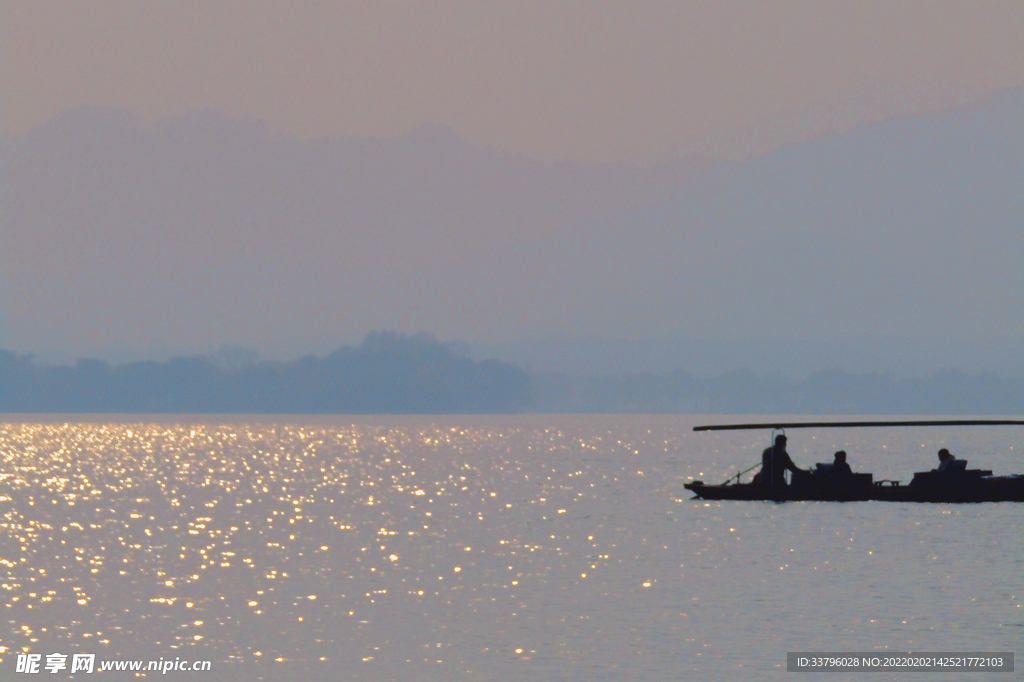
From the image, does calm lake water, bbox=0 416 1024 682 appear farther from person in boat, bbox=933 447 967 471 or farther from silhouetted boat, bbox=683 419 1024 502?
person in boat, bbox=933 447 967 471

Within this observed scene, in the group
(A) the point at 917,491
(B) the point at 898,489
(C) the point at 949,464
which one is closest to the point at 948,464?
(C) the point at 949,464

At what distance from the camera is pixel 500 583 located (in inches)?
1791

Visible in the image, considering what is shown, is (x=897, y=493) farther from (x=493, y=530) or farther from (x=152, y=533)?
(x=152, y=533)

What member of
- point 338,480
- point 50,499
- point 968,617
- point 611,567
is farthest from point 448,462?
point 968,617

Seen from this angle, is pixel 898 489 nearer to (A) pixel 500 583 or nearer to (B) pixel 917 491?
(B) pixel 917 491

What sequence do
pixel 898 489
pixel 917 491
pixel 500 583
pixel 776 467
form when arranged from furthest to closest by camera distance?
pixel 898 489, pixel 776 467, pixel 917 491, pixel 500 583

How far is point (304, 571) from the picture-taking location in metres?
48.8

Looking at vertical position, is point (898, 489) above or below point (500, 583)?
above

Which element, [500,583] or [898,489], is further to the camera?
[898,489]

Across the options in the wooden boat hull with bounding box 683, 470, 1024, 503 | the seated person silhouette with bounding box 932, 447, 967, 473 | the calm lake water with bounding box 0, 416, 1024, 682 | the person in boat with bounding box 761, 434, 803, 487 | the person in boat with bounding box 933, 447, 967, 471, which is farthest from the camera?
the person in boat with bounding box 933, 447, 967, 471

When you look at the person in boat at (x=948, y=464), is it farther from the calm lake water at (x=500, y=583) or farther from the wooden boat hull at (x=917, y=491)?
the calm lake water at (x=500, y=583)

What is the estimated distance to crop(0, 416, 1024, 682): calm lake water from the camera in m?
33.7

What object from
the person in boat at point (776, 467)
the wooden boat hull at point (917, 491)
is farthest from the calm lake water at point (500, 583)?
the person in boat at point (776, 467)

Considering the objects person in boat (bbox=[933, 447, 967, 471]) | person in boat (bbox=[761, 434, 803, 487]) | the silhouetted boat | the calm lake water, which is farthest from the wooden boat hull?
the calm lake water
